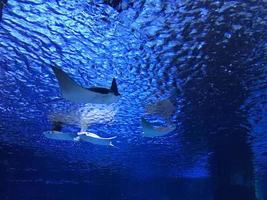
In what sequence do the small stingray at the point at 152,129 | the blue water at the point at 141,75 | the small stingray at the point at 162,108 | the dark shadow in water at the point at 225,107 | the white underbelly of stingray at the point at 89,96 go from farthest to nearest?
the small stingray at the point at 152,129 → the small stingray at the point at 162,108 → the white underbelly of stingray at the point at 89,96 → the dark shadow in water at the point at 225,107 → the blue water at the point at 141,75

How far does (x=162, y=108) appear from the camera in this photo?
28.2ft

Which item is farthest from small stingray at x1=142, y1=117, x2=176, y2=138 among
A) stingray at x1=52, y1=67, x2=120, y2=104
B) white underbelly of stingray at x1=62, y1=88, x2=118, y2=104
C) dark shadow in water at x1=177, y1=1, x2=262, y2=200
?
stingray at x1=52, y1=67, x2=120, y2=104

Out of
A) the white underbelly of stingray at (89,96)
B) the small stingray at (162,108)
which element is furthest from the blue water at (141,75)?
the white underbelly of stingray at (89,96)

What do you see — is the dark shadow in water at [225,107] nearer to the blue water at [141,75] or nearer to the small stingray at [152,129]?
the blue water at [141,75]

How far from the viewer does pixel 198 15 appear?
16.2 feet

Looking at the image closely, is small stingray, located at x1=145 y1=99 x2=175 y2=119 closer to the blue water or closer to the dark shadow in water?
the blue water

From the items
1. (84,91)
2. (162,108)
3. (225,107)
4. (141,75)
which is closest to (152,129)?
(162,108)

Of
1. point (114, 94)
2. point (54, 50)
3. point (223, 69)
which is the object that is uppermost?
point (223, 69)

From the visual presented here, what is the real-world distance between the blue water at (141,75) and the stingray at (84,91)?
24 centimetres

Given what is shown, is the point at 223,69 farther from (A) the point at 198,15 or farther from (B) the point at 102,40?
(B) the point at 102,40

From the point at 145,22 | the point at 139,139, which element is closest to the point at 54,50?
the point at 145,22

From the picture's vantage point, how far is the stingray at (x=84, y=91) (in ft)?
20.6

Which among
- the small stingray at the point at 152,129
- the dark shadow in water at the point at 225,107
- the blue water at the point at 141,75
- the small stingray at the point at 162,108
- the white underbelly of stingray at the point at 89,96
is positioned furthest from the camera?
the small stingray at the point at 152,129

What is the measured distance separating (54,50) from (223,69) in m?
3.66
